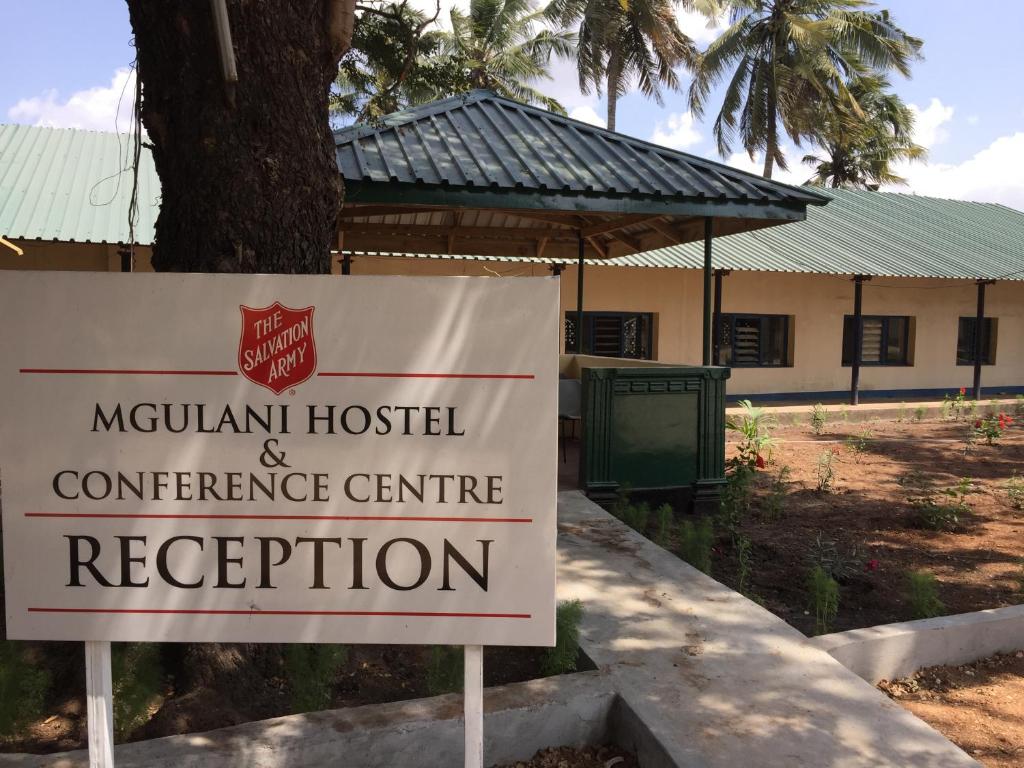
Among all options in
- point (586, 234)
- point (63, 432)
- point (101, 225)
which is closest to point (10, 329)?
point (63, 432)

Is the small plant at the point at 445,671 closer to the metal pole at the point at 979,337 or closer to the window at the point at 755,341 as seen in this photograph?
the window at the point at 755,341

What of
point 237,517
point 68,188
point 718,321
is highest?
point 68,188

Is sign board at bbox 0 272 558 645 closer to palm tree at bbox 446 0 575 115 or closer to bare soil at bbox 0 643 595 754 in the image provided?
bare soil at bbox 0 643 595 754

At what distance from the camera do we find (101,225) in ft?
35.9

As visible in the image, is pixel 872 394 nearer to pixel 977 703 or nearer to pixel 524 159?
pixel 524 159

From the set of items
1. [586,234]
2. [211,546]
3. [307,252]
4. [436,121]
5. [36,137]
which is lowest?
[211,546]

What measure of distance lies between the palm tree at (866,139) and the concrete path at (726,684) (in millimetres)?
28112

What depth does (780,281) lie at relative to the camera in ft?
55.1

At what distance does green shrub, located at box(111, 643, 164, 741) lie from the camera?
111 inches

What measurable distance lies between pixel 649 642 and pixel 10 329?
113 inches

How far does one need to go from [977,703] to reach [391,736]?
2.66m

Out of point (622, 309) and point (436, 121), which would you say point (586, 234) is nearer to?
point (436, 121)

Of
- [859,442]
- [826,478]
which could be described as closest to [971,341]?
[859,442]

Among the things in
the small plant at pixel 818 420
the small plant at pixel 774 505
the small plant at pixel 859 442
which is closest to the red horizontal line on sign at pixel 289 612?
the small plant at pixel 774 505
